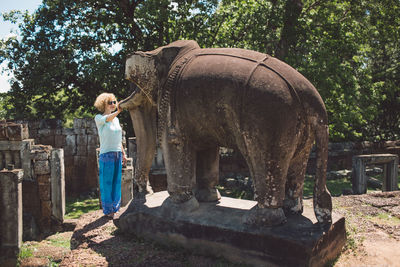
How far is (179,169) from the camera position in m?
3.83

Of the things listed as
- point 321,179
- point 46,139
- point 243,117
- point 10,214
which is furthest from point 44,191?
point 321,179

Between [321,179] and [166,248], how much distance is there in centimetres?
183

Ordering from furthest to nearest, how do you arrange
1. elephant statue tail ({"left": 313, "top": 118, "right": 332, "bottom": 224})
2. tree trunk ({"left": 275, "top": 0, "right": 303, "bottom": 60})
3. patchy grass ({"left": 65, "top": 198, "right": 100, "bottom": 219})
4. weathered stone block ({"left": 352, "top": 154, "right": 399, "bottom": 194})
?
1. tree trunk ({"left": 275, "top": 0, "right": 303, "bottom": 60})
2. patchy grass ({"left": 65, "top": 198, "right": 100, "bottom": 219})
3. weathered stone block ({"left": 352, "top": 154, "right": 399, "bottom": 194})
4. elephant statue tail ({"left": 313, "top": 118, "right": 332, "bottom": 224})

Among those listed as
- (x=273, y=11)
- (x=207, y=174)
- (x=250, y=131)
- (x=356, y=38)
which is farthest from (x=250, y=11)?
(x=250, y=131)

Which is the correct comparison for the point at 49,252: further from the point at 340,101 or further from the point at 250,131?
the point at 340,101

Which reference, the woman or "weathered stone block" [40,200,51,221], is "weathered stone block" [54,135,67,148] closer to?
"weathered stone block" [40,200,51,221]

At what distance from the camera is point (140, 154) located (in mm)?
4402

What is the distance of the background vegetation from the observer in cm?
1009

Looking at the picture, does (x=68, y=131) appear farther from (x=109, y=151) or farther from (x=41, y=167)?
(x=109, y=151)

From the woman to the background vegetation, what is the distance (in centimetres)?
647

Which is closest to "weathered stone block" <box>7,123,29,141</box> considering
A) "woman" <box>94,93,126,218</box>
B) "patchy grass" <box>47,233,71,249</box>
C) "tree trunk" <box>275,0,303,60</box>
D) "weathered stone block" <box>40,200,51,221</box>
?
"weathered stone block" <box>40,200,51,221</box>

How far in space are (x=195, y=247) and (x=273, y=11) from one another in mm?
8662

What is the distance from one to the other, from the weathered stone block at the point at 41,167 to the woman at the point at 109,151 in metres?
3.00

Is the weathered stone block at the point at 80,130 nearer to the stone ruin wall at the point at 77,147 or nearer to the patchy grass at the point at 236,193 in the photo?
the stone ruin wall at the point at 77,147
